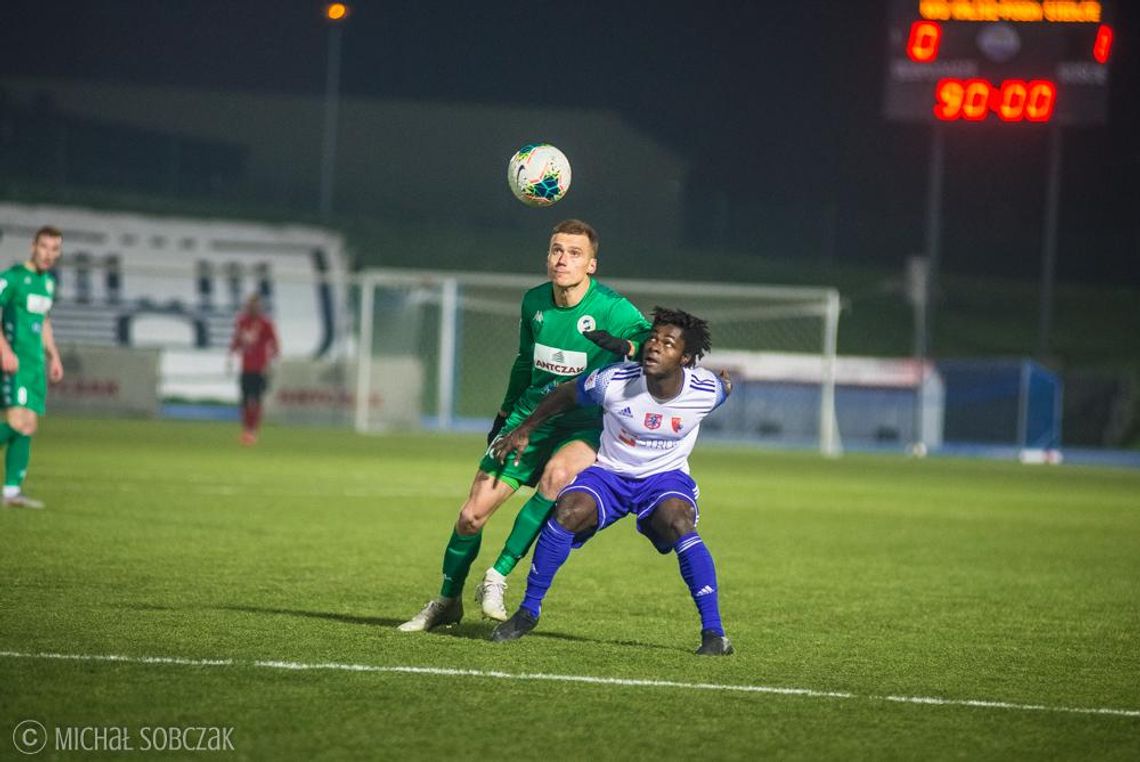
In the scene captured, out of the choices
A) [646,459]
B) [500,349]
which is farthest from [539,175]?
[500,349]

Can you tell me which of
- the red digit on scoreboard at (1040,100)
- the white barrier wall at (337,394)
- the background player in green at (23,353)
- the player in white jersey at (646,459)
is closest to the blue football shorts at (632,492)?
the player in white jersey at (646,459)

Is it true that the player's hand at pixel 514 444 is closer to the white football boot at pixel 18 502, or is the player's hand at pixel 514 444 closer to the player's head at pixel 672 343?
the player's head at pixel 672 343

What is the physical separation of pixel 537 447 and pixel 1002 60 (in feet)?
74.5

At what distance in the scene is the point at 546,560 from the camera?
727 centimetres

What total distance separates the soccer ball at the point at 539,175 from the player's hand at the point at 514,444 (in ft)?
4.51

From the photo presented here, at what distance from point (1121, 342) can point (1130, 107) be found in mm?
9934

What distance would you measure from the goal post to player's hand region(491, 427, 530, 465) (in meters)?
18.5

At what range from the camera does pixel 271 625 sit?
742 cm

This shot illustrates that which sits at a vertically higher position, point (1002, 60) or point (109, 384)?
point (1002, 60)

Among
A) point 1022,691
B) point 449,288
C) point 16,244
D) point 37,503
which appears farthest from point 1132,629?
point 16,244

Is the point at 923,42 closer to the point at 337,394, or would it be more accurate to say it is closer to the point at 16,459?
the point at 337,394

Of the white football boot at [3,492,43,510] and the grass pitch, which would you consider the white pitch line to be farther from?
the white football boot at [3,492,43,510]

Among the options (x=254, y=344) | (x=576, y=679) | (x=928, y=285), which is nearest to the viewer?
(x=576, y=679)

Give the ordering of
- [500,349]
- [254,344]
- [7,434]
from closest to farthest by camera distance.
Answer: [7,434] < [254,344] < [500,349]
